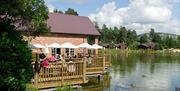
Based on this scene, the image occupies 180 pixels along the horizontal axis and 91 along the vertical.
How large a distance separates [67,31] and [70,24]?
1.96 meters

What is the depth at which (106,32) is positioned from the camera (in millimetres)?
108938

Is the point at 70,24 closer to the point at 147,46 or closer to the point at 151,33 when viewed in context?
Result: the point at 147,46

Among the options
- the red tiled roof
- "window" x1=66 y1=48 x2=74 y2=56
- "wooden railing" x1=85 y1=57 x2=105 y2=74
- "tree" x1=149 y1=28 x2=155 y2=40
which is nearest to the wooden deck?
"wooden railing" x1=85 y1=57 x2=105 y2=74

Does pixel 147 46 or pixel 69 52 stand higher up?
pixel 147 46

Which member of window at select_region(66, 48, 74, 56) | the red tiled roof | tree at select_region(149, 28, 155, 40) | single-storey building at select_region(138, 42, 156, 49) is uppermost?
tree at select_region(149, 28, 155, 40)

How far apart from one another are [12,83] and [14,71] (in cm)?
34

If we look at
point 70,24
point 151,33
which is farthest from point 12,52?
point 151,33

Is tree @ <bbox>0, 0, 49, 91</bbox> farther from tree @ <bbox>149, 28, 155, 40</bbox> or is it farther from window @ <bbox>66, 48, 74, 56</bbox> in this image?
tree @ <bbox>149, 28, 155, 40</bbox>

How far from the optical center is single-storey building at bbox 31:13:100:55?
3203cm

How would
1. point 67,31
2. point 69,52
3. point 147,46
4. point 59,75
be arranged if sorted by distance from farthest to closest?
1. point 147,46
2. point 69,52
3. point 67,31
4. point 59,75

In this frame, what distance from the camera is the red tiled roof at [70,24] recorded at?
109 ft

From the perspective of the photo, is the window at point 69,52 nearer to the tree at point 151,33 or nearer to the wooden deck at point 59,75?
the wooden deck at point 59,75

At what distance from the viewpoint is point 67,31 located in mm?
33375

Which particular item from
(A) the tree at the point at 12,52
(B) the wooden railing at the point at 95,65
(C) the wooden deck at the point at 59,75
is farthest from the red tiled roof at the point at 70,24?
(A) the tree at the point at 12,52
